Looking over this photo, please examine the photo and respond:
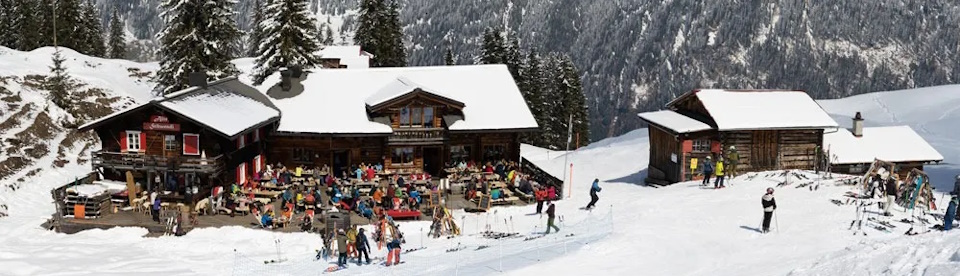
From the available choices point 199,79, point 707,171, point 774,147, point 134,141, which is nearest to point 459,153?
point 707,171

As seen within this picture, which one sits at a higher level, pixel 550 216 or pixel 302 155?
pixel 302 155

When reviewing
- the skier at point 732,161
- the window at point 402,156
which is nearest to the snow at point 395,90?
the window at point 402,156

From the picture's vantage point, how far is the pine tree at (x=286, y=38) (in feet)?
162

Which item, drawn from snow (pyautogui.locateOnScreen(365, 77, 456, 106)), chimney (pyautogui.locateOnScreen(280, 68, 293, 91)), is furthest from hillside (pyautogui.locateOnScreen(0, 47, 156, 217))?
snow (pyautogui.locateOnScreen(365, 77, 456, 106))

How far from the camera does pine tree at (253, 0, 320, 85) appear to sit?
162 feet

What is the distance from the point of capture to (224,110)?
32.3 m

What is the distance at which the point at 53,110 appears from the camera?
4303 cm

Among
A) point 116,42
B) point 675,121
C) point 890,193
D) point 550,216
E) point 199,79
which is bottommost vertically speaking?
point 550,216

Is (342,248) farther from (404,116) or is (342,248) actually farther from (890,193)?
(890,193)

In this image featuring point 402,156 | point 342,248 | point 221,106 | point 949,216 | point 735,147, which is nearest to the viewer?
point 949,216

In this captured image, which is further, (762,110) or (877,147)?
(877,147)

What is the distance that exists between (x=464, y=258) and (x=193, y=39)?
99.1 ft

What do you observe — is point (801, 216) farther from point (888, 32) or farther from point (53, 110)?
point (888, 32)

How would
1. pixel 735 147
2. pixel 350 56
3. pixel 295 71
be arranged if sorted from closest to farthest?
pixel 735 147, pixel 295 71, pixel 350 56
